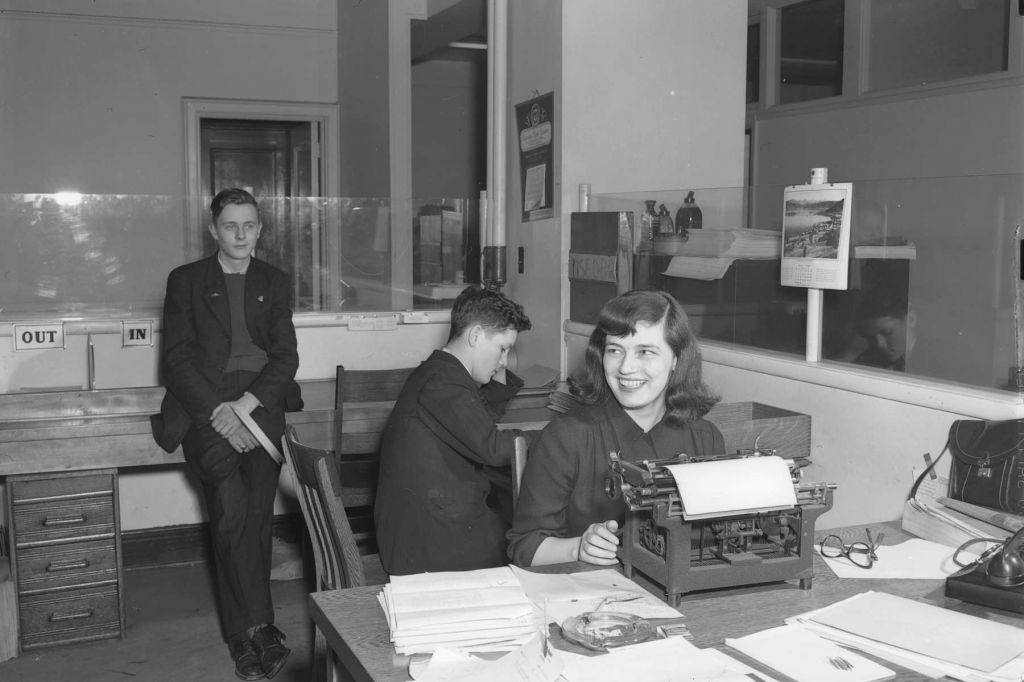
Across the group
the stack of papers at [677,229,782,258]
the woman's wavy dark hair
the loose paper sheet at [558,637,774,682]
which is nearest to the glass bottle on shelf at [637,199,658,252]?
the stack of papers at [677,229,782,258]

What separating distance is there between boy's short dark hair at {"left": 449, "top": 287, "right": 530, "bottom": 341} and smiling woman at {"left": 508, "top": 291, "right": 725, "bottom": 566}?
1.78ft

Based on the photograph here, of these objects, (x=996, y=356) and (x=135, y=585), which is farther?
(x=135, y=585)

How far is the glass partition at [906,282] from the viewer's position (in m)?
2.24

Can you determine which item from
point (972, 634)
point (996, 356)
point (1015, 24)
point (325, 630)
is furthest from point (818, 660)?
point (1015, 24)

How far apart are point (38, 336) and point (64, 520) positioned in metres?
0.74

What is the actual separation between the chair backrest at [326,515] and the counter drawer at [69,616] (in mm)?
1289

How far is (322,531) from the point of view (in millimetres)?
2260

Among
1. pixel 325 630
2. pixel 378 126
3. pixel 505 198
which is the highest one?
pixel 378 126

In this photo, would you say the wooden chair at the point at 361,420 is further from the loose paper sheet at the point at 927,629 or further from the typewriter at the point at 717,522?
the loose paper sheet at the point at 927,629

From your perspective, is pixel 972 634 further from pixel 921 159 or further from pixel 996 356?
pixel 921 159

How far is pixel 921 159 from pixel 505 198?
197 centimetres

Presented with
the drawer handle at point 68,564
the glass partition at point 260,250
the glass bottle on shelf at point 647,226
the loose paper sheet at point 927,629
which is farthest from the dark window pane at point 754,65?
the loose paper sheet at point 927,629

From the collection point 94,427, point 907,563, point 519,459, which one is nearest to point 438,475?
point 519,459

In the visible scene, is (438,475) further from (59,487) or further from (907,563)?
(59,487)
